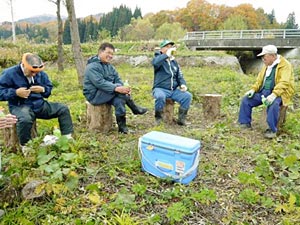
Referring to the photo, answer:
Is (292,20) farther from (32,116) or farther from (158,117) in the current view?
(32,116)

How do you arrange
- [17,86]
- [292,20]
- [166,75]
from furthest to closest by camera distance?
[292,20] → [166,75] → [17,86]

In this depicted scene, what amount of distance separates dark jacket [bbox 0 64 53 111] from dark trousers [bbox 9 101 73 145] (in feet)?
0.23

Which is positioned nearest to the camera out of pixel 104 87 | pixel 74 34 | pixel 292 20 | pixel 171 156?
pixel 171 156

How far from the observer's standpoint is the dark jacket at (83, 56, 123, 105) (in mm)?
4078

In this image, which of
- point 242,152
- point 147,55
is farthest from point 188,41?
point 242,152

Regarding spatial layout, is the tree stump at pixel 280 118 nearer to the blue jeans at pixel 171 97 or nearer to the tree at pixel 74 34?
the blue jeans at pixel 171 97

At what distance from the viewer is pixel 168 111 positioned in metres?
4.91

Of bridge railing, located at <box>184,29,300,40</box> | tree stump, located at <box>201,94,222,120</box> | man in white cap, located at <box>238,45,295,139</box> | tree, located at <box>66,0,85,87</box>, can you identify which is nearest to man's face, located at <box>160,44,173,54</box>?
tree stump, located at <box>201,94,222,120</box>

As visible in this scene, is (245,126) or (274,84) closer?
(274,84)

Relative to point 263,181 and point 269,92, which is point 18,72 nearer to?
point 263,181

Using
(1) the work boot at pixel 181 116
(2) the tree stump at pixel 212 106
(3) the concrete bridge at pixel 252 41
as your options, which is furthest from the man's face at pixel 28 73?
(3) the concrete bridge at pixel 252 41

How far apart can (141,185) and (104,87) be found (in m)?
1.77

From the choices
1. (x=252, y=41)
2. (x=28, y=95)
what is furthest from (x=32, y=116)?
(x=252, y=41)

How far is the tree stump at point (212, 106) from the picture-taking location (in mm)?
5188
